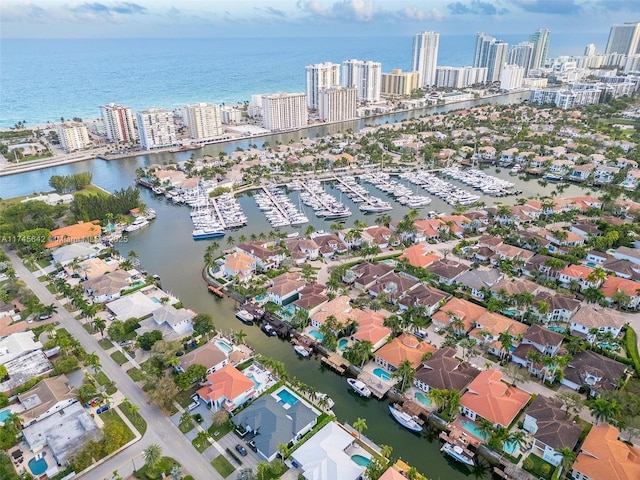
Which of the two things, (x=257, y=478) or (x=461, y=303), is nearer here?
(x=257, y=478)

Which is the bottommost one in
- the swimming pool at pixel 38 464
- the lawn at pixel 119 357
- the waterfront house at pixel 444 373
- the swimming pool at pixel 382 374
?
the swimming pool at pixel 382 374

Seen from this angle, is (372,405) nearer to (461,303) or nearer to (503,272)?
(461,303)

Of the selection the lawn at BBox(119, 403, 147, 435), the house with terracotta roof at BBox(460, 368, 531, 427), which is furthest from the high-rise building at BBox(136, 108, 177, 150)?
the house with terracotta roof at BBox(460, 368, 531, 427)

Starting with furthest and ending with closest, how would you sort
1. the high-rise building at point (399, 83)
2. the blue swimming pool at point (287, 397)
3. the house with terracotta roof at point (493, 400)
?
the high-rise building at point (399, 83)
the blue swimming pool at point (287, 397)
the house with terracotta roof at point (493, 400)

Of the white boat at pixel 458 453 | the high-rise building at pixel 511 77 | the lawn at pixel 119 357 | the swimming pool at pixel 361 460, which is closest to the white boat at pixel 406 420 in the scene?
the white boat at pixel 458 453

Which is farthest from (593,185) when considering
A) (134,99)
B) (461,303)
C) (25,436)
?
(134,99)

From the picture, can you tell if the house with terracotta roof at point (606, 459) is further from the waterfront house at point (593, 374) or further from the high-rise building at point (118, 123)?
the high-rise building at point (118, 123)
